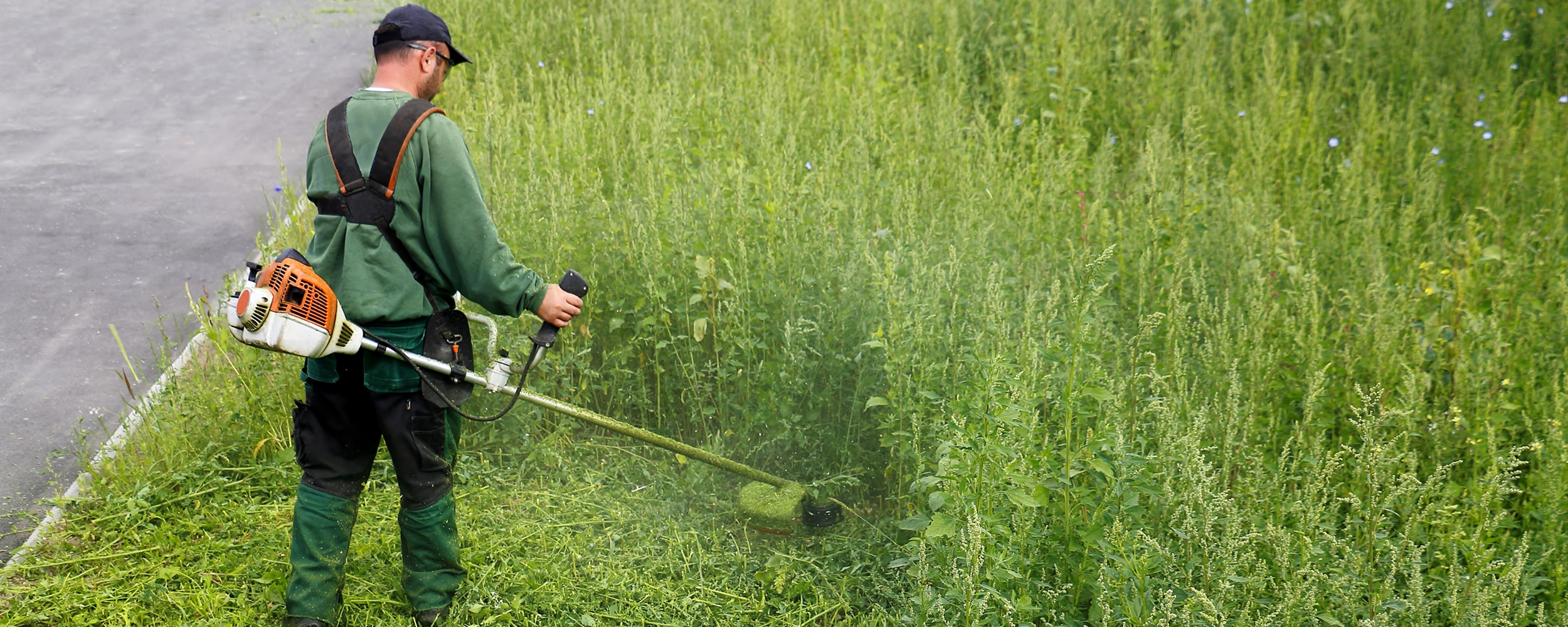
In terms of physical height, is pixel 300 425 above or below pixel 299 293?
below

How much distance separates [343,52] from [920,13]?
4.73m

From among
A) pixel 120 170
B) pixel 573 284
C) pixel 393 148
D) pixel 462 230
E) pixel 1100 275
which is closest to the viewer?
pixel 393 148

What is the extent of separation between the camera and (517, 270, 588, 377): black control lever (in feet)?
10.2

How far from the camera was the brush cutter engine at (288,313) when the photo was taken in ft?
9.07

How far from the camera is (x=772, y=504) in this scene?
12.4 ft

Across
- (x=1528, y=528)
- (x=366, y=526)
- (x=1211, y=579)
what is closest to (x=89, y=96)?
(x=366, y=526)

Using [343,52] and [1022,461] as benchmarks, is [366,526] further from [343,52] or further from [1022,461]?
[343,52]

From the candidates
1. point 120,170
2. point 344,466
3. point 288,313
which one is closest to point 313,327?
point 288,313

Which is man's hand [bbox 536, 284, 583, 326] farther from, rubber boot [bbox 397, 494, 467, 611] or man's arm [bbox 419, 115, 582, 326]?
rubber boot [bbox 397, 494, 467, 611]

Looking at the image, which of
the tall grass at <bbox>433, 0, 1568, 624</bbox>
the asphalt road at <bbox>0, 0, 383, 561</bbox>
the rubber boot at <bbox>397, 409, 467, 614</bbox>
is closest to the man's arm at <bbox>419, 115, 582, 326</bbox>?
the rubber boot at <bbox>397, 409, 467, 614</bbox>

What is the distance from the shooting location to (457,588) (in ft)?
11.3

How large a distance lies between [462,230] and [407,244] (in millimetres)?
165

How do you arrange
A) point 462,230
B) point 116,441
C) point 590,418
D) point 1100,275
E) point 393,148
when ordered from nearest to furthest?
point 393,148
point 462,230
point 590,418
point 116,441
point 1100,275

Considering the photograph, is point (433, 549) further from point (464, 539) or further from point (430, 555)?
point (464, 539)
